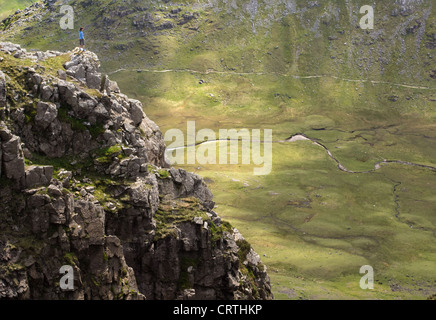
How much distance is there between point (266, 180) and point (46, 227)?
124236mm

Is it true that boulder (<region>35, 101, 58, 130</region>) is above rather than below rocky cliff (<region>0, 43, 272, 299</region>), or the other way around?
above

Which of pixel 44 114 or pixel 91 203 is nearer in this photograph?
pixel 91 203

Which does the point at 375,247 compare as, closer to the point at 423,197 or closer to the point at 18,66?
the point at 423,197

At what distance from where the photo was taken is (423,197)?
537 feet

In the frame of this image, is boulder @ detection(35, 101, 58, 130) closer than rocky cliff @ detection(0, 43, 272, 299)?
No

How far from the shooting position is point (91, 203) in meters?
51.4

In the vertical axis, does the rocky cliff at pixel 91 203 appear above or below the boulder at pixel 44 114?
below

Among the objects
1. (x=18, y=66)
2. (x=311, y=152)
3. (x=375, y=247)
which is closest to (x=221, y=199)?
(x=375, y=247)

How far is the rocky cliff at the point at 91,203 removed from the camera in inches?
1865

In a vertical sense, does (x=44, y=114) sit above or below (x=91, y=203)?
above

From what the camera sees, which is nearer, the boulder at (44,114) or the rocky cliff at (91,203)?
the rocky cliff at (91,203)

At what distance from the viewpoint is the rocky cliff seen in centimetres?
4738
